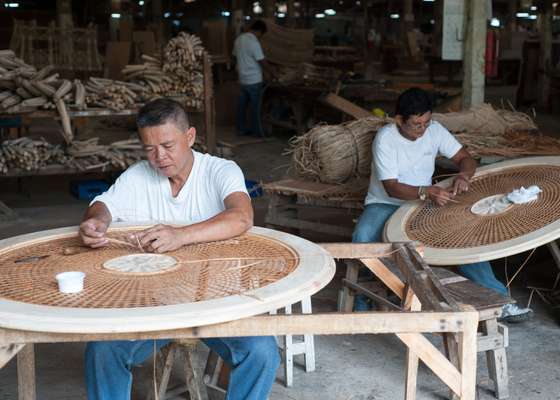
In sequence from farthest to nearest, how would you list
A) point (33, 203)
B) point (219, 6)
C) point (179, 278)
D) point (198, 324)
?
point (219, 6) → point (33, 203) → point (179, 278) → point (198, 324)

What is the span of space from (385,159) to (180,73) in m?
3.70

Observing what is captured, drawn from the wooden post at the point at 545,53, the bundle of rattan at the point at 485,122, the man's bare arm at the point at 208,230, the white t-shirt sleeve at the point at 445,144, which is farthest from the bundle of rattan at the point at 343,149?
the wooden post at the point at 545,53

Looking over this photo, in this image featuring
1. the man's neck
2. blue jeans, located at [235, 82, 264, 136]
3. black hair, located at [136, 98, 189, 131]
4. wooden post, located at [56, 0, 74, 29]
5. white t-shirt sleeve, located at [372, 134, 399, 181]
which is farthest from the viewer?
wooden post, located at [56, 0, 74, 29]

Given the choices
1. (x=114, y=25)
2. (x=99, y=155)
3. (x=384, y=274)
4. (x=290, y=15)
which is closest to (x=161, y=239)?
(x=384, y=274)

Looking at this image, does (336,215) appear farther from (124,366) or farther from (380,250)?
(124,366)

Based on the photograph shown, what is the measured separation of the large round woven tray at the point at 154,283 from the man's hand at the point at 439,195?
50.4 inches

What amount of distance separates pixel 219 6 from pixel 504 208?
84.3 ft

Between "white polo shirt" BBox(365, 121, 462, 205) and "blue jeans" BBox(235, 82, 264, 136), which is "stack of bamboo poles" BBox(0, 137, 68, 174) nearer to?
"white polo shirt" BBox(365, 121, 462, 205)

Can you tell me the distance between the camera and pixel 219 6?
27.9 m

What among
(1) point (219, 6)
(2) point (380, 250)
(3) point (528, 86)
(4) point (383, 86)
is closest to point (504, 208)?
(2) point (380, 250)

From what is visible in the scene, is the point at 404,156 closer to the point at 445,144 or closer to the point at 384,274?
the point at 445,144

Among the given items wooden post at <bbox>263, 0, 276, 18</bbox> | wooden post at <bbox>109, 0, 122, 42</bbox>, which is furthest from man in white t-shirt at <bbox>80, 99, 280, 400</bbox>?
wooden post at <bbox>109, 0, 122, 42</bbox>

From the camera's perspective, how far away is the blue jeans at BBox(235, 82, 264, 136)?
1054 cm

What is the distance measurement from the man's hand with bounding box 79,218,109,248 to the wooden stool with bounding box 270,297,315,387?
3.04 ft
